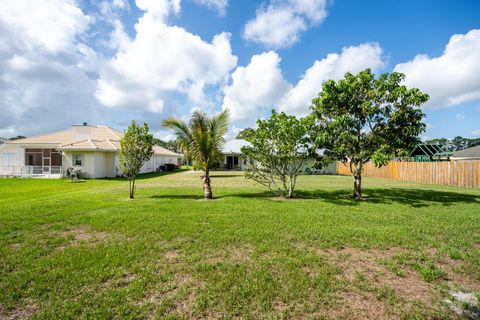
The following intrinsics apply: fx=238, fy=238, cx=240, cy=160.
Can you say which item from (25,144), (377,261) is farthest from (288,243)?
(25,144)

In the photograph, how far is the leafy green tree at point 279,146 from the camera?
10.6 m

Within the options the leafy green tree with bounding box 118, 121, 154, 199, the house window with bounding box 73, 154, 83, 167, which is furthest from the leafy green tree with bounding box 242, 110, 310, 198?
the house window with bounding box 73, 154, 83, 167

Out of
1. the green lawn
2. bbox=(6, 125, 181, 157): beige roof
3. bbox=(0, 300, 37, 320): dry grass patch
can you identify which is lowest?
bbox=(0, 300, 37, 320): dry grass patch

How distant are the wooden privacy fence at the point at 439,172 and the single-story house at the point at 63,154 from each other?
68.0 ft

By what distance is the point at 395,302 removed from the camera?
3053mm

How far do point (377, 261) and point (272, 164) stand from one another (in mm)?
7242

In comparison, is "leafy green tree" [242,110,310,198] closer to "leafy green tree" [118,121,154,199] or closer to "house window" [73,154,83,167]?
"leafy green tree" [118,121,154,199]

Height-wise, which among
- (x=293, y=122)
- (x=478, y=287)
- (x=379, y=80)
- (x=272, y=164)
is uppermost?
(x=379, y=80)

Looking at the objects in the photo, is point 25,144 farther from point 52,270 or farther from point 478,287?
point 478,287

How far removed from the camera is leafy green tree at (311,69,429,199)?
1027 cm

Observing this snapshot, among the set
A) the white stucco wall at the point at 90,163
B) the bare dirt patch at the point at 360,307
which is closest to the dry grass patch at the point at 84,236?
the bare dirt patch at the point at 360,307

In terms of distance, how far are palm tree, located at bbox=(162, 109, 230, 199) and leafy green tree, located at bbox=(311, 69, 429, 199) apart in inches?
182

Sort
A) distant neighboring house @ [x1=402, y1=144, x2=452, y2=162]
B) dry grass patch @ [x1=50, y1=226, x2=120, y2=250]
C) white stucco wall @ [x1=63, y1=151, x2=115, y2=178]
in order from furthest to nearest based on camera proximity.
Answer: distant neighboring house @ [x1=402, y1=144, x2=452, y2=162] → white stucco wall @ [x1=63, y1=151, x2=115, y2=178] → dry grass patch @ [x1=50, y1=226, x2=120, y2=250]

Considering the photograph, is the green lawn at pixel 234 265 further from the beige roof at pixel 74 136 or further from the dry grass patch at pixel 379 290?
the beige roof at pixel 74 136
